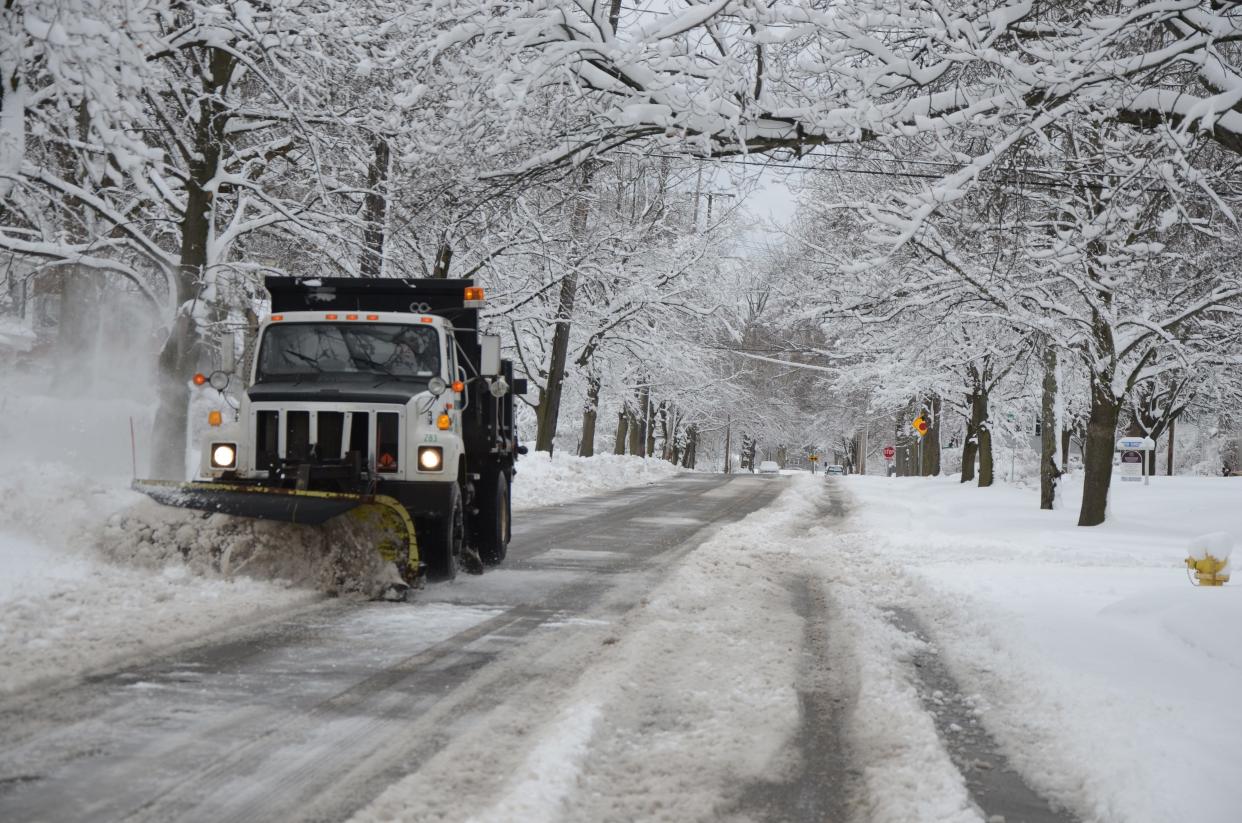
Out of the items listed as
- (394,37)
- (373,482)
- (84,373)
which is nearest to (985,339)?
(394,37)

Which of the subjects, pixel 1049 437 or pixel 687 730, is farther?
pixel 1049 437

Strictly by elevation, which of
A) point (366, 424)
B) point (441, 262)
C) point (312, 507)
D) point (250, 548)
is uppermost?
point (441, 262)

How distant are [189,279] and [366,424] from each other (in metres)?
7.81

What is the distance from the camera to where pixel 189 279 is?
15.2 metres

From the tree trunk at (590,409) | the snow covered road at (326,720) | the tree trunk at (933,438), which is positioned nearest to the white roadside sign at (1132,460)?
the tree trunk at (933,438)

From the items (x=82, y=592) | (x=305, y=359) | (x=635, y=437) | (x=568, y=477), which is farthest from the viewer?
(x=635, y=437)

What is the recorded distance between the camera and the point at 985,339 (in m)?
23.4

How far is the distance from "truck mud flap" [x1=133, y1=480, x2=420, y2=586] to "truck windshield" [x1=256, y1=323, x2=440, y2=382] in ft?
5.70

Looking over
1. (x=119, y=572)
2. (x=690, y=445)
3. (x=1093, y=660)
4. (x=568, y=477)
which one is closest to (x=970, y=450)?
(x=568, y=477)

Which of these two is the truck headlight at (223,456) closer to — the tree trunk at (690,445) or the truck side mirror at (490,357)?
the truck side mirror at (490,357)

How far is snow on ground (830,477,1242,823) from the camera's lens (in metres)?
4.47

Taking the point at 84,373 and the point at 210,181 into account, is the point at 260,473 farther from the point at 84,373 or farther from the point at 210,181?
the point at 84,373

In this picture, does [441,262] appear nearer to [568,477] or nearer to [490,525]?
[568,477]

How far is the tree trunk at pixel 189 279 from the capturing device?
49.7 ft
